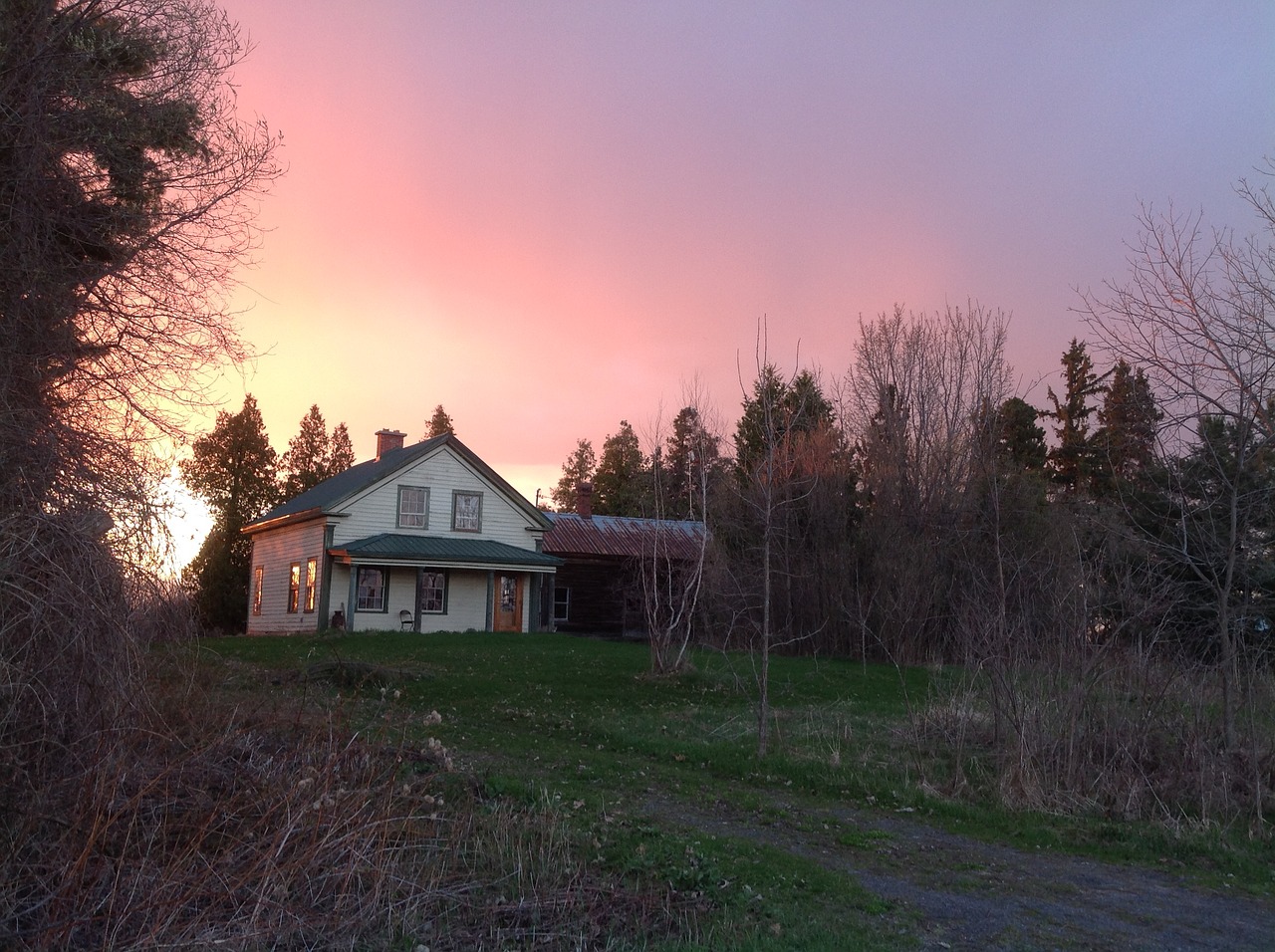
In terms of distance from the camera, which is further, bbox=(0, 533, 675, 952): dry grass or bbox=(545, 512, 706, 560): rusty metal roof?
bbox=(545, 512, 706, 560): rusty metal roof

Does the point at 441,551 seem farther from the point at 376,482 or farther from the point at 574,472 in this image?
the point at 574,472

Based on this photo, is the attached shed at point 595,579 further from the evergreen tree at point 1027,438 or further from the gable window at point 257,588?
the evergreen tree at point 1027,438

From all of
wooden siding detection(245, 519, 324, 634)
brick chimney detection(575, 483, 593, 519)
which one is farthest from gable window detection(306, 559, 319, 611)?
brick chimney detection(575, 483, 593, 519)

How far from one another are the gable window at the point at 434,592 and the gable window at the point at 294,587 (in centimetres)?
434

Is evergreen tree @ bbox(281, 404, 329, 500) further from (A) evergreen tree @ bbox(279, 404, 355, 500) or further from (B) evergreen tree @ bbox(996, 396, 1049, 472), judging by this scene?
(B) evergreen tree @ bbox(996, 396, 1049, 472)

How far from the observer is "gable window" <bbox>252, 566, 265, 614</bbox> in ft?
123

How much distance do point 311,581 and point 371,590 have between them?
205cm

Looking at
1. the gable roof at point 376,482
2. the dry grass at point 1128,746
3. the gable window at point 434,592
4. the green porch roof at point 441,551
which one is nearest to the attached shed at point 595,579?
the gable roof at point 376,482

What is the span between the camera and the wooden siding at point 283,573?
32.3 m

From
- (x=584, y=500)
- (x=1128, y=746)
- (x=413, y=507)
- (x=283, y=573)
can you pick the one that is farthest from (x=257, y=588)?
(x=1128, y=746)

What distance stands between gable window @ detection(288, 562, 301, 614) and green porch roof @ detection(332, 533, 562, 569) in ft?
10.9

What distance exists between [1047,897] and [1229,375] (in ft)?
18.2

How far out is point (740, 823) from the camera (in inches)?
345

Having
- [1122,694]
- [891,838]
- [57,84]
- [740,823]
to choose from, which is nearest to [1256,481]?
[1122,694]
